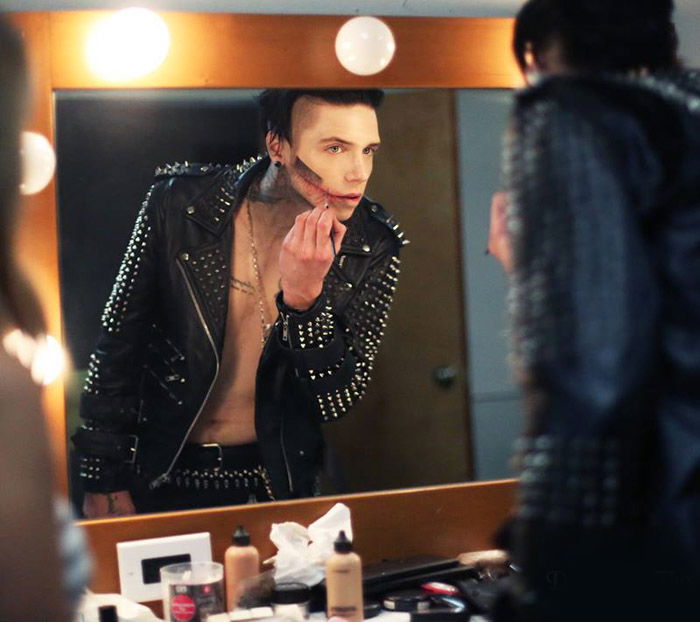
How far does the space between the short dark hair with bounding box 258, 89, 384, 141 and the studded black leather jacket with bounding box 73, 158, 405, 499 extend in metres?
0.08

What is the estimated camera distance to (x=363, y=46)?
1882 mm

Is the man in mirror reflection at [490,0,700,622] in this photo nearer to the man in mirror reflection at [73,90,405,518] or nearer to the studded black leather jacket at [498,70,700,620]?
the studded black leather jacket at [498,70,700,620]

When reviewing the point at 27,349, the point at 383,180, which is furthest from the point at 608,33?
the point at 383,180

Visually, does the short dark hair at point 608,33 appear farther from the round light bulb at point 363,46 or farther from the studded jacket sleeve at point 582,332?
the round light bulb at point 363,46

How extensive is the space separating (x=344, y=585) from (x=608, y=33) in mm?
994

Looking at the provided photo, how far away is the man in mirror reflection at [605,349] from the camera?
2.93ft

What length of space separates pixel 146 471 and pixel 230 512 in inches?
6.8

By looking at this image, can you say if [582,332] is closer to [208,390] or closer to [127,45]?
[208,390]

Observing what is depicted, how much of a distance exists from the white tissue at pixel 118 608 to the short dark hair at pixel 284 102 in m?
0.87

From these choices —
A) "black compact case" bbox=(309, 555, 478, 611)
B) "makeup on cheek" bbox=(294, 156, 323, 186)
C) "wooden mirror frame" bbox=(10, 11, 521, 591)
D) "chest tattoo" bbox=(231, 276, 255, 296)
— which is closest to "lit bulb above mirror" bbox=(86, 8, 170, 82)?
"wooden mirror frame" bbox=(10, 11, 521, 591)

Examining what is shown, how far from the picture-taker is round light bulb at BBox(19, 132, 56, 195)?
5.62 feet

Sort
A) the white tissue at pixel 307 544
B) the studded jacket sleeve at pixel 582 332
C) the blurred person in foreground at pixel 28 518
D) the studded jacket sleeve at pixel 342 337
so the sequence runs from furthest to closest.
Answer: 1. the studded jacket sleeve at pixel 342 337
2. the white tissue at pixel 307 544
3. the studded jacket sleeve at pixel 582 332
4. the blurred person in foreground at pixel 28 518

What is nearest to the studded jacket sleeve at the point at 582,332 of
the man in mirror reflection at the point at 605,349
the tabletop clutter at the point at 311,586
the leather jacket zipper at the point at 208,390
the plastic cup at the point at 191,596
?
the man in mirror reflection at the point at 605,349

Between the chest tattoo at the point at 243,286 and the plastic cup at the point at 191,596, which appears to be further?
the chest tattoo at the point at 243,286
